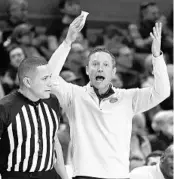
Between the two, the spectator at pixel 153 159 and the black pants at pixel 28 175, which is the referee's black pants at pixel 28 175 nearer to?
the black pants at pixel 28 175

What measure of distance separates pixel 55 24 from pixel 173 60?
4.99ft

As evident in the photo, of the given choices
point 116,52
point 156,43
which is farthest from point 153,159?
point 116,52

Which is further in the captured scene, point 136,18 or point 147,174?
point 136,18

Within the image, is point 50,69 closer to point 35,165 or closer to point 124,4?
point 35,165

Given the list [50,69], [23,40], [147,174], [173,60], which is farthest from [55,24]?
[50,69]

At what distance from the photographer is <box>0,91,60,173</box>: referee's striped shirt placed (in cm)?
386

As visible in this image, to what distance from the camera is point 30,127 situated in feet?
12.8

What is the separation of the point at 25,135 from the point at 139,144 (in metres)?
2.81

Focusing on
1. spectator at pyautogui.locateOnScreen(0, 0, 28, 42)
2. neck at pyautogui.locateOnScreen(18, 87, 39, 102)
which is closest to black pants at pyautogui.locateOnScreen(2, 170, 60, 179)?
neck at pyautogui.locateOnScreen(18, 87, 39, 102)

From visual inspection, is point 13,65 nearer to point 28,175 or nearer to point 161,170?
point 161,170

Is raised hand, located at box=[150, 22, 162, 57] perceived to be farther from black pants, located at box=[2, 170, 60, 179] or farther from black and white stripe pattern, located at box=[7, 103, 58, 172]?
black pants, located at box=[2, 170, 60, 179]

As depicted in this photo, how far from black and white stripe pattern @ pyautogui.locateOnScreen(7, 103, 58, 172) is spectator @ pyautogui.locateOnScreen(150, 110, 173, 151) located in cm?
291

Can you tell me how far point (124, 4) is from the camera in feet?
29.1

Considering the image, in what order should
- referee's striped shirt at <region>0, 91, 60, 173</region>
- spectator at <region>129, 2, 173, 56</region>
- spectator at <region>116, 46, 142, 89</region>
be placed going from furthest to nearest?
1. spectator at <region>129, 2, 173, 56</region>
2. spectator at <region>116, 46, 142, 89</region>
3. referee's striped shirt at <region>0, 91, 60, 173</region>
